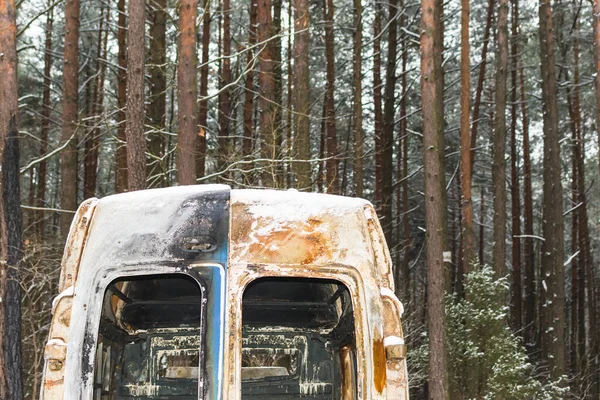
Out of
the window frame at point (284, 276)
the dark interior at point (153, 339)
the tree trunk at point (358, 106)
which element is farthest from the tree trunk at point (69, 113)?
the window frame at point (284, 276)

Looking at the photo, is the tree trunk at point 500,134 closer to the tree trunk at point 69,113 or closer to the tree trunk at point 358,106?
the tree trunk at point 358,106

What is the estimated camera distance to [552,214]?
21.9 m

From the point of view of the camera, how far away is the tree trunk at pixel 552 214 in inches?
805

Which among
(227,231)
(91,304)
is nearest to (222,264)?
(227,231)

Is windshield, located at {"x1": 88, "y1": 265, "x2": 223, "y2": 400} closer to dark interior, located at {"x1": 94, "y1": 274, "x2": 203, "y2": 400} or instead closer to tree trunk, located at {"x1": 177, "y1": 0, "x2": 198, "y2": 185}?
dark interior, located at {"x1": 94, "y1": 274, "x2": 203, "y2": 400}

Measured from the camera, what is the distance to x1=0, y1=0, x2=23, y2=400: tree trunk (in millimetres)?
10398

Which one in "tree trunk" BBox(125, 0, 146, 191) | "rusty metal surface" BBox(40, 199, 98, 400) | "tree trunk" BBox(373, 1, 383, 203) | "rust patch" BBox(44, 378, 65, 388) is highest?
"tree trunk" BBox(373, 1, 383, 203)

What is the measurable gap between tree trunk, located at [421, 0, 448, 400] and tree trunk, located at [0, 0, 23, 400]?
752cm

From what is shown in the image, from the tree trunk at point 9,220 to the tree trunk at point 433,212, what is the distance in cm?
752

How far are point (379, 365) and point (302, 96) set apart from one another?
1250 centimetres

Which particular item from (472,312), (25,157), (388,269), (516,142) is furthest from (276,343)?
(516,142)

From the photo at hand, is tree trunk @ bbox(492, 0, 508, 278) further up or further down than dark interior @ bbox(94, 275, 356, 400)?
further up

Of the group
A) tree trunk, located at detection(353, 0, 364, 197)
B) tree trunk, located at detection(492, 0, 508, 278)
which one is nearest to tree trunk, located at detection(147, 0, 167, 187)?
tree trunk, located at detection(353, 0, 364, 197)

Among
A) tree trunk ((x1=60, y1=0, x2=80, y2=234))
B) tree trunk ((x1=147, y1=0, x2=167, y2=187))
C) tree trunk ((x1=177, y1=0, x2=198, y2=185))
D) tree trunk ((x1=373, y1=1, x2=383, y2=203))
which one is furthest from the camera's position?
tree trunk ((x1=373, y1=1, x2=383, y2=203))
